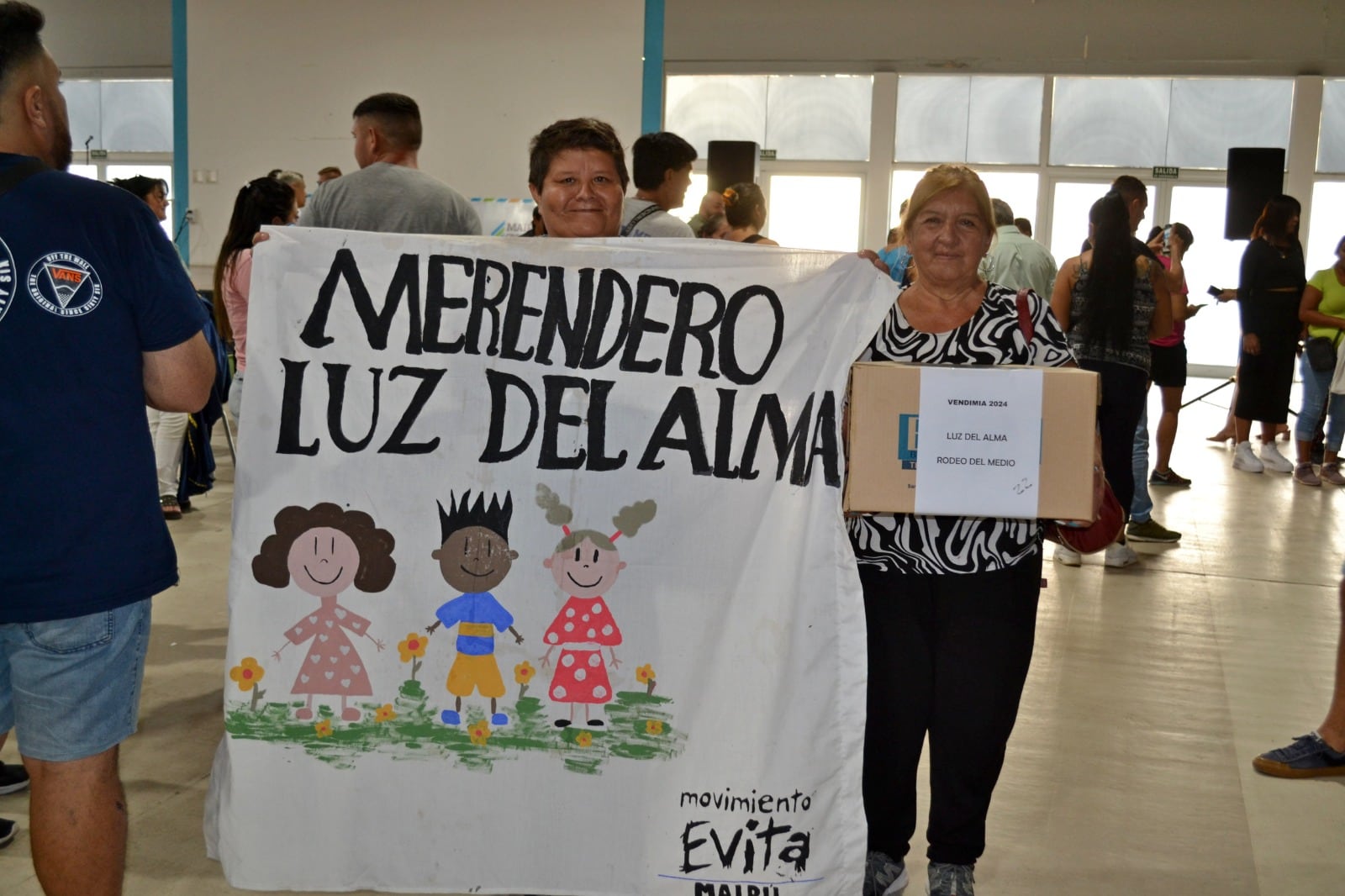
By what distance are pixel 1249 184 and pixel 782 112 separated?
5832 mm

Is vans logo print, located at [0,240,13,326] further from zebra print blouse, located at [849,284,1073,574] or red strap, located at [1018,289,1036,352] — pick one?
red strap, located at [1018,289,1036,352]

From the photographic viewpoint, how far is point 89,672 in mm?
1843

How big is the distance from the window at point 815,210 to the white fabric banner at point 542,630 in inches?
513

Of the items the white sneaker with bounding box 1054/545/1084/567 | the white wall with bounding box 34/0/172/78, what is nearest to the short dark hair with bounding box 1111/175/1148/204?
the white sneaker with bounding box 1054/545/1084/567

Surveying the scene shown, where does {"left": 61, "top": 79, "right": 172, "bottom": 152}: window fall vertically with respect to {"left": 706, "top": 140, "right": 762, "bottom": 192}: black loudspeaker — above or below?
above

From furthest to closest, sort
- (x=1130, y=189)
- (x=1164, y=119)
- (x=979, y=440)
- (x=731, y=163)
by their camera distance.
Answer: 1. (x=1164, y=119)
2. (x=731, y=163)
3. (x=1130, y=189)
4. (x=979, y=440)

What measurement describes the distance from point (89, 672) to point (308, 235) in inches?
34.3

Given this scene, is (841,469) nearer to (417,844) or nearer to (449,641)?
(449,641)

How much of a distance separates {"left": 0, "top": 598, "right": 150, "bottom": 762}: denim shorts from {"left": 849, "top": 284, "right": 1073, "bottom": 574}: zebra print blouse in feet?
4.23

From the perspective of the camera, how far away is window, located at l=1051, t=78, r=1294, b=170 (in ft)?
45.8

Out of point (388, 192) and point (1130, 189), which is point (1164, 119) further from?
point (388, 192)

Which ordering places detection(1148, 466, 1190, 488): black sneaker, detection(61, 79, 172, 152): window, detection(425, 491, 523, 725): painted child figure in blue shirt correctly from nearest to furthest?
detection(425, 491, 523, 725): painted child figure in blue shirt, detection(1148, 466, 1190, 488): black sneaker, detection(61, 79, 172, 152): window

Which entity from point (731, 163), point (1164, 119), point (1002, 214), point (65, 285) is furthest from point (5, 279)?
point (1164, 119)

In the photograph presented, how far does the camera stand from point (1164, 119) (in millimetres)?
14250
